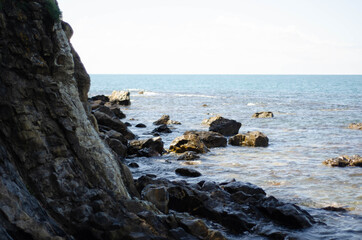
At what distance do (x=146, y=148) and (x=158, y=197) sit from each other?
1024 centimetres

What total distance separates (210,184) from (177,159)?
22.3 ft

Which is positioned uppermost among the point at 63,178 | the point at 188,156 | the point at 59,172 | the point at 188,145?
the point at 59,172

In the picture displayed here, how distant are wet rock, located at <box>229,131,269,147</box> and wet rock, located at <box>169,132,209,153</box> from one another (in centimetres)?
314

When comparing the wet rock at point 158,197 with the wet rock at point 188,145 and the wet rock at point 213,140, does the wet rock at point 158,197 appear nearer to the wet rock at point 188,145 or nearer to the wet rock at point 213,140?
the wet rock at point 188,145

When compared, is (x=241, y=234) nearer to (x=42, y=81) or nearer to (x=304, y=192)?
(x=304, y=192)

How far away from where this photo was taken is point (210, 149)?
23219 mm

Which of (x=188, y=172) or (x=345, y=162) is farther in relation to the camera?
(x=345, y=162)

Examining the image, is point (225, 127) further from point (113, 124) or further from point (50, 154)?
point (50, 154)

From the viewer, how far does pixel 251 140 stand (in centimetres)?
2438

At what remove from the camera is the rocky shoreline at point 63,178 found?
7.93 m

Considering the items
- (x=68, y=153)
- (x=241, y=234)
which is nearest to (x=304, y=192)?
(x=241, y=234)

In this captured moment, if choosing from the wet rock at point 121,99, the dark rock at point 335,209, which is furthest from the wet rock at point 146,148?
the wet rock at point 121,99

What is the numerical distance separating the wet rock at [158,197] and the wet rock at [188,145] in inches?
412

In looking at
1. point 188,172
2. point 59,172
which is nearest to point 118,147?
point 188,172
